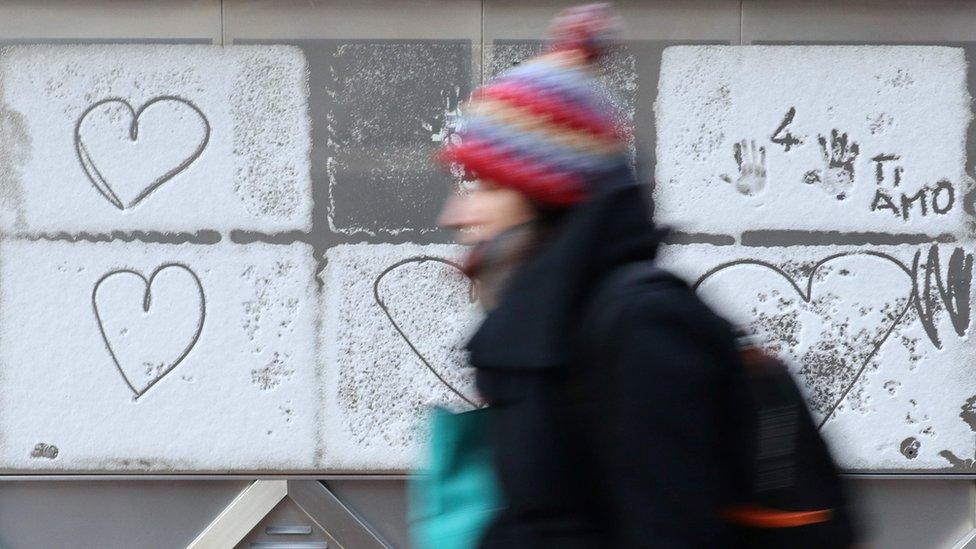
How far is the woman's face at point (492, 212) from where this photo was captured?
134cm

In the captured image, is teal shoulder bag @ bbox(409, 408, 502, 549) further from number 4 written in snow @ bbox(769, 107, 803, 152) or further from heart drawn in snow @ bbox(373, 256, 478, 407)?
number 4 written in snow @ bbox(769, 107, 803, 152)

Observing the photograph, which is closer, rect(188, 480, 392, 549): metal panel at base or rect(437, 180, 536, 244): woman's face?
rect(437, 180, 536, 244): woman's face

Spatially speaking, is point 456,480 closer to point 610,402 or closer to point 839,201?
point 610,402

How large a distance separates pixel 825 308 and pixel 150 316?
2.26 metres

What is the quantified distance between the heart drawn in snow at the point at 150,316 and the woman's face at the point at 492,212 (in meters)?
2.37

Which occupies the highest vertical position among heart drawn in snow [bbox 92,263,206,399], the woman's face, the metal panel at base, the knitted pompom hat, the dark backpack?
the knitted pompom hat

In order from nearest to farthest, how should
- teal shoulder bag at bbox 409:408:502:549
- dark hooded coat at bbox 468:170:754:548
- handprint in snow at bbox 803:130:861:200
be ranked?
dark hooded coat at bbox 468:170:754:548 < teal shoulder bag at bbox 409:408:502:549 < handprint in snow at bbox 803:130:861:200

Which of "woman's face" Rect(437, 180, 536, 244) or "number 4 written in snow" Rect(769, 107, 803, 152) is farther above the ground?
"number 4 written in snow" Rect(769, 107, 803, 152)

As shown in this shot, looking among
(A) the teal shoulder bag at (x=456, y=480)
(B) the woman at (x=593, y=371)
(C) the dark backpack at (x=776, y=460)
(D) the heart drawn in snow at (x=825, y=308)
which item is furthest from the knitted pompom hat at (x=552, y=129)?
(D) the heart drawn in snow at (x=825, y=308)

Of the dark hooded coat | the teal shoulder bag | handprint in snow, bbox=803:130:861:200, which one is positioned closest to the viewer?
the dark hooded coat

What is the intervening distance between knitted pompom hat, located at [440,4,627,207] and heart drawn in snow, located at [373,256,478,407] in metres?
2.18

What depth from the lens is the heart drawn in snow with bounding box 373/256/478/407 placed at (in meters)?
3.59

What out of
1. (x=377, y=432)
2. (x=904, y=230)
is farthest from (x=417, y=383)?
(x=904, y=230)

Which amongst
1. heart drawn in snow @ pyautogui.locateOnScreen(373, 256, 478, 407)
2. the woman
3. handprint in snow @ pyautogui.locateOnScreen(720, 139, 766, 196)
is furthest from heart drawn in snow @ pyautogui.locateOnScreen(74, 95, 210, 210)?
the woman
